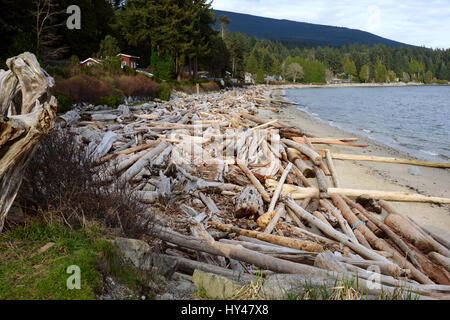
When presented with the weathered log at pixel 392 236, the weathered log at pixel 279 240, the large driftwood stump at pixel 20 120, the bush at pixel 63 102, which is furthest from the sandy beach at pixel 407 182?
the bush at pixel 63 102

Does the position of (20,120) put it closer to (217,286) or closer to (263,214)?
(217,286)

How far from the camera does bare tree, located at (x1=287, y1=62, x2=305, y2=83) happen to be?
159250 millimetres

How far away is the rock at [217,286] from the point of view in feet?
10.1

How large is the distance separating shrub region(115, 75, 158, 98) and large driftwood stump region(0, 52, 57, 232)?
19.4 meters

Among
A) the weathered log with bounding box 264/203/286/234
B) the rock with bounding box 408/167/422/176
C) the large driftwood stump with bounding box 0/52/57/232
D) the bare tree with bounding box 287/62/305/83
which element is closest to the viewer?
the large driftwood stump with bounding box 0/52/57/232

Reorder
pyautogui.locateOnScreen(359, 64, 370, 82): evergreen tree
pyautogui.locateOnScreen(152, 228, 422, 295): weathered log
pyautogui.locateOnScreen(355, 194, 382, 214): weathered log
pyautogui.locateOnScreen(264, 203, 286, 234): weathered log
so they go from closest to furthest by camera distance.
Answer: pyautogui.locateOnScreen(152, 228, 422, 295): weathered log, pyautogui.locateOnScreen(264, 203, 286, 234): weathered log, pyautogui.locateOnScreen(355, 194, 382, 214): weathered log, pyautogui.locateOnScreen(359, 64, 370, 82): evergreen tree

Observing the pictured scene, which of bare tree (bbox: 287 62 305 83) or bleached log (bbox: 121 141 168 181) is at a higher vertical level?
bare tree (bbox: 287 62 305 83)

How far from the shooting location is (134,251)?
334 centimetres

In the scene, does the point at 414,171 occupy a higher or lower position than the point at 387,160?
lower

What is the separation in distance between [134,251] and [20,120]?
1774mm

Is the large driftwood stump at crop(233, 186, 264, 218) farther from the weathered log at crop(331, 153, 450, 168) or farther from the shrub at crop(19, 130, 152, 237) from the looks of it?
the weathered log at crop(331, 153, 450, 168)

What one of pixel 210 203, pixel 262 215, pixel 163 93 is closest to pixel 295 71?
pixel 163 93

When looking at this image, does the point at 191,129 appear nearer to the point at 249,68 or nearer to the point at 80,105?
the point at 80,105

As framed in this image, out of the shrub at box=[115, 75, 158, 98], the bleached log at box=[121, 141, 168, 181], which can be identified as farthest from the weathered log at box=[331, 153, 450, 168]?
the shrub at box=[115, 75, 158, 98]
